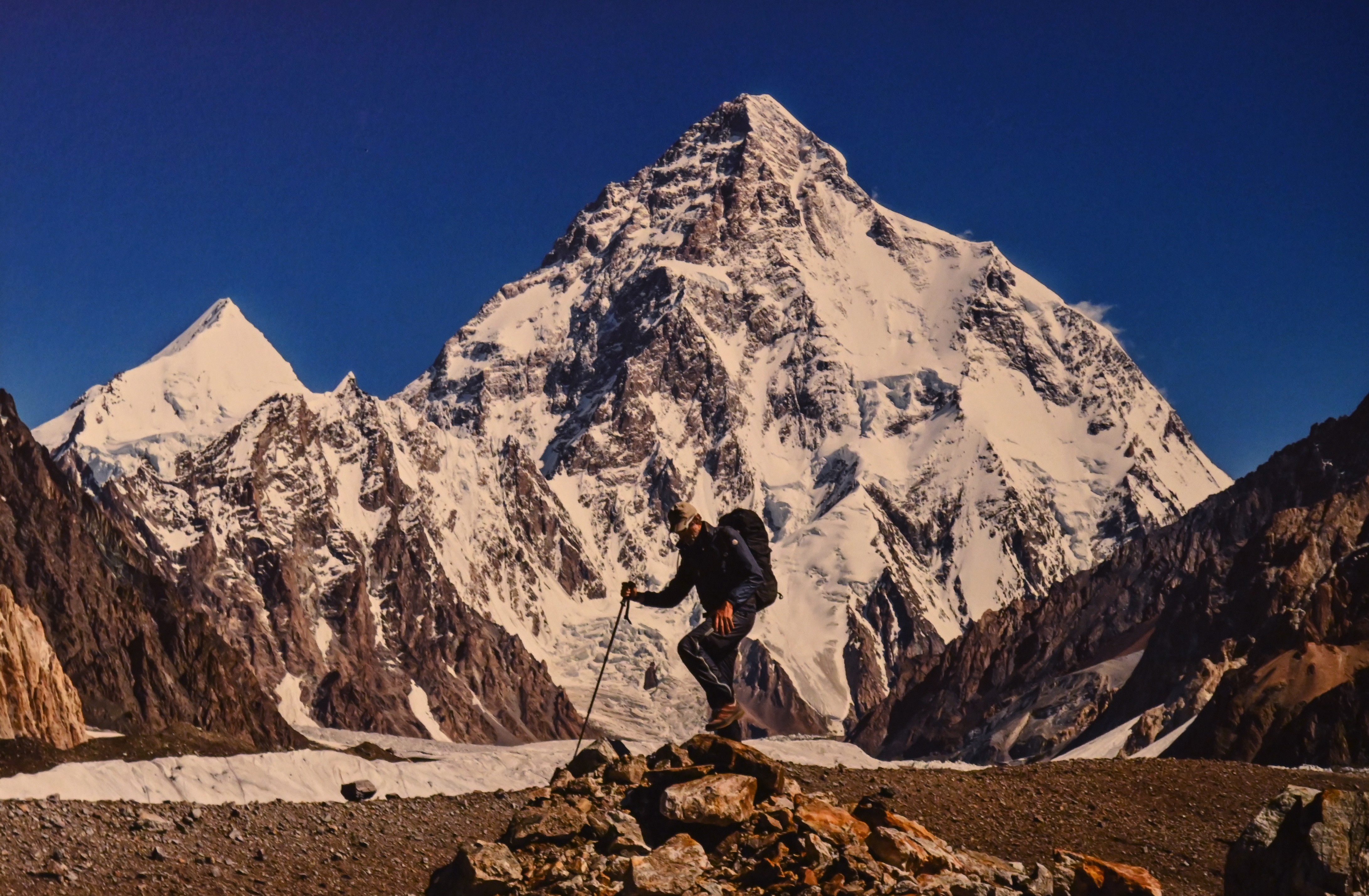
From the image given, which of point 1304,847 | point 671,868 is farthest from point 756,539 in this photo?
point 1304,847

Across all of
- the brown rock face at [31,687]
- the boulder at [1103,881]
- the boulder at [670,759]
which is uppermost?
the brown rock face at [31,687]

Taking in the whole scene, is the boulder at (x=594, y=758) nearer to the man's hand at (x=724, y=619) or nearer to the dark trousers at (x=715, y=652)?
the dark trousers at (x=715, y=652)

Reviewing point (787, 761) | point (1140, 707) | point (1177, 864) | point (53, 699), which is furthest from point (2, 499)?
point (1177, 864)

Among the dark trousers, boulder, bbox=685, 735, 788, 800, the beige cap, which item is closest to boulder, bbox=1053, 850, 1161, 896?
boulder, bbox=685, 735, 788, 800

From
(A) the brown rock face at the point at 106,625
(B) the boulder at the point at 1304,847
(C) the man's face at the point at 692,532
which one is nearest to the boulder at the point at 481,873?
(C) the man's face at the point at 692,532

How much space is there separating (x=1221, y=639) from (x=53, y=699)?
87.6 m

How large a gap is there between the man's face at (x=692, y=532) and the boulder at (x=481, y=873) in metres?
4.36

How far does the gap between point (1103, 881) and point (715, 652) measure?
5.39m

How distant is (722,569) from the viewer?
20047mm

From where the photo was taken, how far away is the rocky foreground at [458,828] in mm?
21641

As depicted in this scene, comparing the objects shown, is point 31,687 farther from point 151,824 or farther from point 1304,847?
point 1304,847

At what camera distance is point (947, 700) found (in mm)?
187750

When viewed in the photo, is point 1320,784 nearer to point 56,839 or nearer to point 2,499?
point 56,839

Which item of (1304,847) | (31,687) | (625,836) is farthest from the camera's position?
(31,687)
